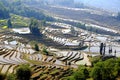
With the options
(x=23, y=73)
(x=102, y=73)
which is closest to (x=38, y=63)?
(x=23, y=73)

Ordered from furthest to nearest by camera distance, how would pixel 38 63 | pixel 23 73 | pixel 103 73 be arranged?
pixel 38 63 < pixel 23 73 < pixel 103 73

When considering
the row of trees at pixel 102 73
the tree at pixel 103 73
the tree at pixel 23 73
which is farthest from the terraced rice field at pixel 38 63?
the tree at pixel 103 73

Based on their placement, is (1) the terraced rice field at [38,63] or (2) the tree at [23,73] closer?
(2) the tree at [23,73]

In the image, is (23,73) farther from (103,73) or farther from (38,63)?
(38,63)

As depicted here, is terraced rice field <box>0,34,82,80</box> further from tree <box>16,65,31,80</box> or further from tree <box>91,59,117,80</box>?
tree <box>91,59,117,80</box>

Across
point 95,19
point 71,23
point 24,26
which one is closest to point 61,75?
point 24,26

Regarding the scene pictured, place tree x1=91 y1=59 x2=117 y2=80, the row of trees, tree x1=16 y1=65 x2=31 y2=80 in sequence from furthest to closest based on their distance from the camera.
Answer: tree x1=16 y1=65 x2=31 y2=80
the row of trees
tree x1=91 y1=59 x2=117 y2=80

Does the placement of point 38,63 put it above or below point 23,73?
below

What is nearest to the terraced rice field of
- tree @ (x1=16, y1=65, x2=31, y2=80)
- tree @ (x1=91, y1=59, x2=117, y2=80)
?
tree @ (x1=16, y1=65, x2=31, y2=80)

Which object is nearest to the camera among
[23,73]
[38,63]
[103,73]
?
[103,73]

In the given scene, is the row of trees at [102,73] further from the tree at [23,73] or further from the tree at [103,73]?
the tree at [23,73]

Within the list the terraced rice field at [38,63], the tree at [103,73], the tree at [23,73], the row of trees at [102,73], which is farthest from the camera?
the terraced rice field at [38,63]

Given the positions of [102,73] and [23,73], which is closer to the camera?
[102,73]
